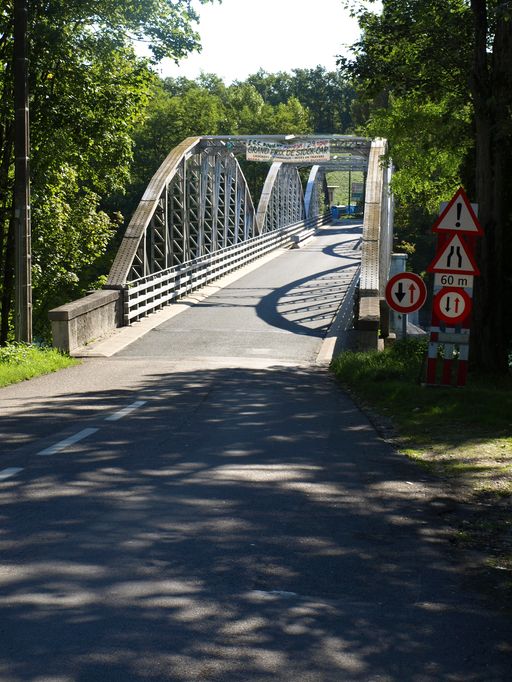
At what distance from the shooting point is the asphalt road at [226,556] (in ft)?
14.1

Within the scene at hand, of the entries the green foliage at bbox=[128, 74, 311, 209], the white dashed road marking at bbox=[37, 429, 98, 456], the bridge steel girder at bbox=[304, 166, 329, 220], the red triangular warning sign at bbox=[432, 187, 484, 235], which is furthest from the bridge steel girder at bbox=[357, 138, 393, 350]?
the bridge steel girder at bbox=[304, 166, 329, 220]

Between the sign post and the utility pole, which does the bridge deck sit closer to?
the utility pole

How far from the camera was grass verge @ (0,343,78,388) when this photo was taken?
1716 centimetres

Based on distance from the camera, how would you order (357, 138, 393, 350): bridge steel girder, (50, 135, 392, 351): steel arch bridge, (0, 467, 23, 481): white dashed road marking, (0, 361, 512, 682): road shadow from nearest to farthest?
(0, 361, 512, 682): road shadow < (0, 467, 23, 481): white dashed road marking < (357, 138, 393, 350): bridge steel girder < (50, 135, 392, 351): steel arch bridge

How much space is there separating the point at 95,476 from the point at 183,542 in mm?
2125

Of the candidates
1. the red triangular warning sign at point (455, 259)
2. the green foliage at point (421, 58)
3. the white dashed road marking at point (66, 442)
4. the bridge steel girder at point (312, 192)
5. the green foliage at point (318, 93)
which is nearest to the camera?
the white dashed road marking at point (66, 442)

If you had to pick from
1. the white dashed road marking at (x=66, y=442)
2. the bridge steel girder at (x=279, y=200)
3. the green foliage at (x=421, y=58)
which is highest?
the green foliage at (x=421, y=58)

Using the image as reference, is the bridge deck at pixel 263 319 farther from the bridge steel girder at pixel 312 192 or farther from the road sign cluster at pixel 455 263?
the bridge steel girder at pixel 312 192

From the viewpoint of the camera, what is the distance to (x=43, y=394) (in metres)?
14.6

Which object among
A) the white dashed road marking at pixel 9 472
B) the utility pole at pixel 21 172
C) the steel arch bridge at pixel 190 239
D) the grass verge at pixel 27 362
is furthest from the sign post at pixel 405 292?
the white dashed road marking at pixel 9 472

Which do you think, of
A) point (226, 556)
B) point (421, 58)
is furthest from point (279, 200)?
point (226, 556)

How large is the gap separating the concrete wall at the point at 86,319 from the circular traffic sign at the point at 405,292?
318 inches

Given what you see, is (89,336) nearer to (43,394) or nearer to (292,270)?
(43,394)

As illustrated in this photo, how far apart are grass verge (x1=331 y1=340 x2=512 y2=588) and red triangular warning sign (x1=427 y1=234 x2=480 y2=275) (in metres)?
1.60
